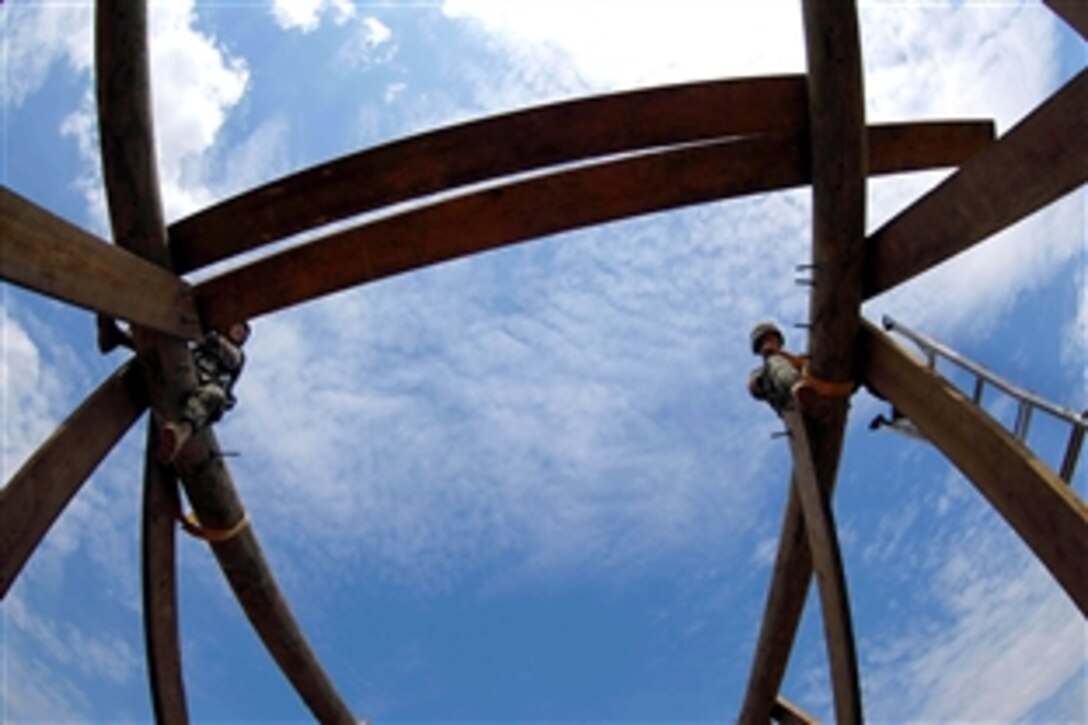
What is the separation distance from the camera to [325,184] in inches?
269

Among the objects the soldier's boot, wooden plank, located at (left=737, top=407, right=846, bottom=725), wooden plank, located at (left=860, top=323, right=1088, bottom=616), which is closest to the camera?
wooden plank, located at (left=860, top=323, right=1088, bottom=616)

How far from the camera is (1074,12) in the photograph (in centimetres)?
441

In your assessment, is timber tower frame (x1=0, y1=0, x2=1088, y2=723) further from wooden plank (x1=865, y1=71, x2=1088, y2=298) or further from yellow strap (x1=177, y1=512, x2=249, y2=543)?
yellow strap (x1=177, y1=512, x2=249, y2=543)

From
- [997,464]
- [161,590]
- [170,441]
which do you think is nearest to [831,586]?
[997,464]

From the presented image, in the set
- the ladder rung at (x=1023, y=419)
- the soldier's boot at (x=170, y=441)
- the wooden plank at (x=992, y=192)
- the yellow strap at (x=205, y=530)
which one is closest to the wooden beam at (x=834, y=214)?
the wooden plank at (x=992, y=192)

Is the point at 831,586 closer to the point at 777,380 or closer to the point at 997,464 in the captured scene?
→ the point at 777,380

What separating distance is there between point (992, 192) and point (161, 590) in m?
7.95

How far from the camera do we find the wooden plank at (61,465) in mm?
6012

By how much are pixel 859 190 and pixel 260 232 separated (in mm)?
4885

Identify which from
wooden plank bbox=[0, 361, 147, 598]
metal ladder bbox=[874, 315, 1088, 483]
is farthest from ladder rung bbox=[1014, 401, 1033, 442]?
wooden plank bbox=[0, 361, 147, 598]

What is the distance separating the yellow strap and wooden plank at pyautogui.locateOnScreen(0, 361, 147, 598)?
1479 millimetres

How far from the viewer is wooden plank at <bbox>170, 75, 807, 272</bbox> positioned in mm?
6676

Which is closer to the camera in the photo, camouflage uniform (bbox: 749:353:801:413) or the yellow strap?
camouflage uniform (bbox: 749:353:801:413)

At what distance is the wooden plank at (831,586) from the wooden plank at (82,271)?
5494mm
